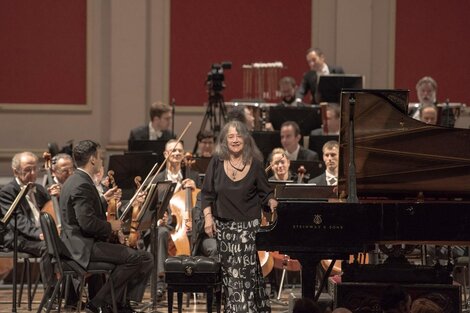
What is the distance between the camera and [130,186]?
9133 mm

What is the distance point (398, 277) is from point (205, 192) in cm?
146

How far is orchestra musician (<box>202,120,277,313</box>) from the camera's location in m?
7.21

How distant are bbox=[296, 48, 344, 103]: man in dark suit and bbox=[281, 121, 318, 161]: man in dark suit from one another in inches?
62.3

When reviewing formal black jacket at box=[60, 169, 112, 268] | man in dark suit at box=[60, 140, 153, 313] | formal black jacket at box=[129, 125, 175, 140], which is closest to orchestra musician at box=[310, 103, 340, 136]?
formal black jacket at box=[129, 125, 175, 140]

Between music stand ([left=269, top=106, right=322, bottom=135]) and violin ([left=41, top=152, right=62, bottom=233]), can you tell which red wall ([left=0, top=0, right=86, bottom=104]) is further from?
violin ([left=41, top=152, right=62, bottom=233])

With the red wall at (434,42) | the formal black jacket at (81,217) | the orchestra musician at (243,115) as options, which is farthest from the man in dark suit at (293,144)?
the red wall at (434,42)

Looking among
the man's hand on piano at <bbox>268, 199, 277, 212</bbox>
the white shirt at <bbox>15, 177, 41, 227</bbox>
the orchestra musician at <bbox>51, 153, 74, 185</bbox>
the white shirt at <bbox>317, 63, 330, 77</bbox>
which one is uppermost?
the white shirt at <bbox>317, 63, 330, 77</bbox>

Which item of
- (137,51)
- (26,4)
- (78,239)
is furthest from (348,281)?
(26,4)

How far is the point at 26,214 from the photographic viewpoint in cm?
852

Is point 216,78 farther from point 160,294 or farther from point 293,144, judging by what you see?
point 160,294

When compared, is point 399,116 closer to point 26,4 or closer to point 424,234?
point 424,234

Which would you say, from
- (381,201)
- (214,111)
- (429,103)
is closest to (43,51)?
(214,111)

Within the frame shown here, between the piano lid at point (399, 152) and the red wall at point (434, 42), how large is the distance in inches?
244

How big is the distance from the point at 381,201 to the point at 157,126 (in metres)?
4.44
